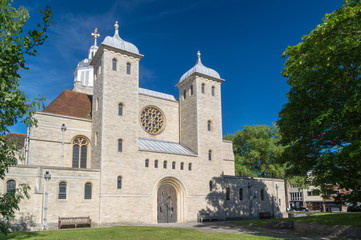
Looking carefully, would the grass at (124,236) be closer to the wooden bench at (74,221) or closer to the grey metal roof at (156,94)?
the wooden bench at (74,221)

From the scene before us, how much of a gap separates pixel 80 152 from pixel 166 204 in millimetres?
8771

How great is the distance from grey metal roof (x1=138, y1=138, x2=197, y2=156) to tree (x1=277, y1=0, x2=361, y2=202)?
12.6 m

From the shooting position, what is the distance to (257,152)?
4231cm

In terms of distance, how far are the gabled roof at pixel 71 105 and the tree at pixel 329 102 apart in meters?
18.6

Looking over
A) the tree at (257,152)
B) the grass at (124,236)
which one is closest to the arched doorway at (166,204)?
the grass at (124,236)

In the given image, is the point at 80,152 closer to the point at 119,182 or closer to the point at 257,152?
the point at 119,182

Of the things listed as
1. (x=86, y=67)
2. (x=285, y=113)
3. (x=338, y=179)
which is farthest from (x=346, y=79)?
(x=86, y=67)

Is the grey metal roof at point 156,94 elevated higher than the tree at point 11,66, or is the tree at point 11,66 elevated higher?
the grey metal roof at point 156,94

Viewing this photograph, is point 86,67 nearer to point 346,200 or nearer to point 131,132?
point 131,132

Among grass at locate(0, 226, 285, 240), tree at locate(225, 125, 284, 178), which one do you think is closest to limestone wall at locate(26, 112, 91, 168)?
grass at locate(0, 226, 285, 240)

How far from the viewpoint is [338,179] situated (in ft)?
50.4

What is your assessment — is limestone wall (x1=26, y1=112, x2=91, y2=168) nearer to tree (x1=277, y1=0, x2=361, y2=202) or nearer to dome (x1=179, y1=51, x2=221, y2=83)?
dome (x1=179, y1=51, x2=221, y2=83)

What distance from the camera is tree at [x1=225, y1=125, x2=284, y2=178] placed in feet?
136

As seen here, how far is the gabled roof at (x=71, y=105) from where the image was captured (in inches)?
1090
